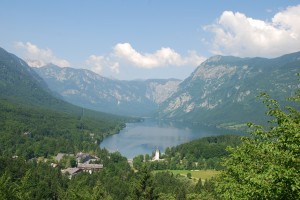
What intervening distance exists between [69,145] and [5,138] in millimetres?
27589

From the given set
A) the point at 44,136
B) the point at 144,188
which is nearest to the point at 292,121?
→ the point at 144,188

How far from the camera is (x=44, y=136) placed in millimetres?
194625

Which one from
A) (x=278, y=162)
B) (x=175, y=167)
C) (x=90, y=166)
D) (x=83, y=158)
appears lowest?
(x=175, y=167)

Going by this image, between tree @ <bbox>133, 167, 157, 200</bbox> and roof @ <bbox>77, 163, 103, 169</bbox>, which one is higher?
tree @ <bbox>133, 167, 157, 200</bbox>

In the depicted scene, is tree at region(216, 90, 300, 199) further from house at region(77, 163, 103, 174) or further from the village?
house at region(77, 163, 103, 174)

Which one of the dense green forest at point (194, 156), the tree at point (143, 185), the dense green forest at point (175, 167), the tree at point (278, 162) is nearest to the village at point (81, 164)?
the dense green forest at point (175, 167)

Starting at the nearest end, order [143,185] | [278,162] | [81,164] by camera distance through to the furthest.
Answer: [278,162]
[143,185]
[81,164]

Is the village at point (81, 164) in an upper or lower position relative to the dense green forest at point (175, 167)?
lower

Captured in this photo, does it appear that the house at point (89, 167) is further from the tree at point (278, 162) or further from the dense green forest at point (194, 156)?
the tree at point (278, 162)

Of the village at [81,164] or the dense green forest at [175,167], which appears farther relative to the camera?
the village at [81,164]

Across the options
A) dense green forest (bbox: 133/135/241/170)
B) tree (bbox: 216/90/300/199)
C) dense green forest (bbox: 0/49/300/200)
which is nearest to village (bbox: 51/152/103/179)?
dense green forest (bbox: 0/49/300/200)

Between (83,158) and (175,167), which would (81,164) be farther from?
A: (175,167)

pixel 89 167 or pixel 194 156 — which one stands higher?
pixel 194 156

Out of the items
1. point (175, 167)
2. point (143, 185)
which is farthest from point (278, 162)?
point (175, 167)
